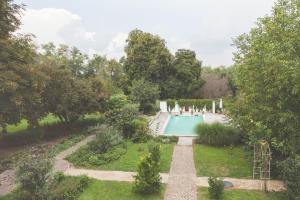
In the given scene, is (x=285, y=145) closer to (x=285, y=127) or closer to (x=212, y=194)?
(x=285, y=127)

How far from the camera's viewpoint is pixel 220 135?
729 inches

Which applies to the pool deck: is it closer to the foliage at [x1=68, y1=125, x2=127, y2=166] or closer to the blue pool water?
the blue pool water

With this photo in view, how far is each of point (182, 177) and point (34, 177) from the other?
19.7ft

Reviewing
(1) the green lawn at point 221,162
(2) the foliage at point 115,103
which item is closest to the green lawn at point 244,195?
(1) the green lawn at point 221,162

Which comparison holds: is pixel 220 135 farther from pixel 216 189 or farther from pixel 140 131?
pixel 216 189

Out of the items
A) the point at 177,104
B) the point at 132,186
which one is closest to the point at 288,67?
the point at 132,186

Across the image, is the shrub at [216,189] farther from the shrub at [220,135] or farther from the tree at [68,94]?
the tree at [68,94]

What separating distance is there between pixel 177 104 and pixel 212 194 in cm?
2677

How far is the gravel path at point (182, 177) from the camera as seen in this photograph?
11.1 meters

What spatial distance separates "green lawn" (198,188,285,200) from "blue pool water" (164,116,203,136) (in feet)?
42.3

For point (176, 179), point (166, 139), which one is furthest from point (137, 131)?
point (176, 179)

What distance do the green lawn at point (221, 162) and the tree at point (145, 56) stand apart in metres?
21.8

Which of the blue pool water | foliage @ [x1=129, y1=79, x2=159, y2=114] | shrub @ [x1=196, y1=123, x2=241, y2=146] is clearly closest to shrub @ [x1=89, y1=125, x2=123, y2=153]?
shrub @ [x1=196, y1=123, x2=241, y2=146]

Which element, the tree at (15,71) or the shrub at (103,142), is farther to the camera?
the shrub at (103,142)
